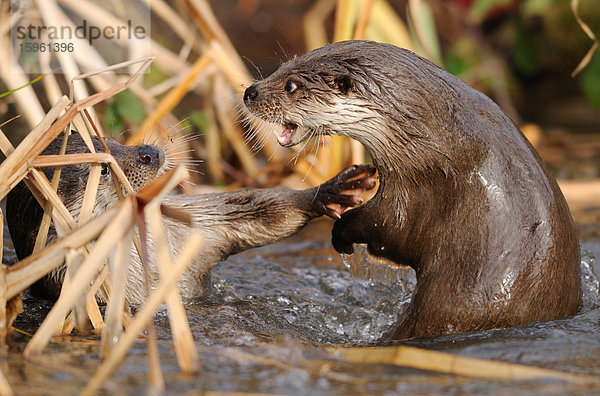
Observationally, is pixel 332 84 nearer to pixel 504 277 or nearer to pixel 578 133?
pixel 504 277

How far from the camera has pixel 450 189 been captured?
7.34 ft

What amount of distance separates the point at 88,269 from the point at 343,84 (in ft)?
3.10

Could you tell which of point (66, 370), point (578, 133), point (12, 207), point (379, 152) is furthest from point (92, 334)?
point (578, 133)

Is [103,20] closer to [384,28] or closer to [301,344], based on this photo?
[384,28]

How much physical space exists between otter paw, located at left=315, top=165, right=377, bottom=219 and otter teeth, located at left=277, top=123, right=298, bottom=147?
247mm

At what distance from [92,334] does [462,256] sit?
38.7 inches

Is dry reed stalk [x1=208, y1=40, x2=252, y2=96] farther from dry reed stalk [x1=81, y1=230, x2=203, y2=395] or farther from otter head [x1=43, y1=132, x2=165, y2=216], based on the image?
dry reed stalk [x1=81, y1=230, x2=203, y2=395]

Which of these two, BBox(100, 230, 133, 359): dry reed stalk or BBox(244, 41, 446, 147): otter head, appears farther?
BBox(244, 41, 446, 147): otter head

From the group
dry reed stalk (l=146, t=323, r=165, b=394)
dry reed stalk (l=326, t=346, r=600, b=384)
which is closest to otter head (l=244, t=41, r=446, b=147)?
dry reed stalk (l=326, t=346, r=600, b=384)

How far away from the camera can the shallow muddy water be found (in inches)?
67.1

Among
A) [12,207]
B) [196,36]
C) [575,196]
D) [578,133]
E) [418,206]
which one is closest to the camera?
[418,206]

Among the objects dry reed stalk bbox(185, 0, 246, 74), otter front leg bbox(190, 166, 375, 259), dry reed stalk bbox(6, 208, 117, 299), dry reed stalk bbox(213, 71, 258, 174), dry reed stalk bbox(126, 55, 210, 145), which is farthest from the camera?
dry reed stalk bbox(213, 71, 258, 174)

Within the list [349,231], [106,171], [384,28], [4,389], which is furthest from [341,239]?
[384,28]

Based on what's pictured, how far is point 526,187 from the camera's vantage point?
218cm
